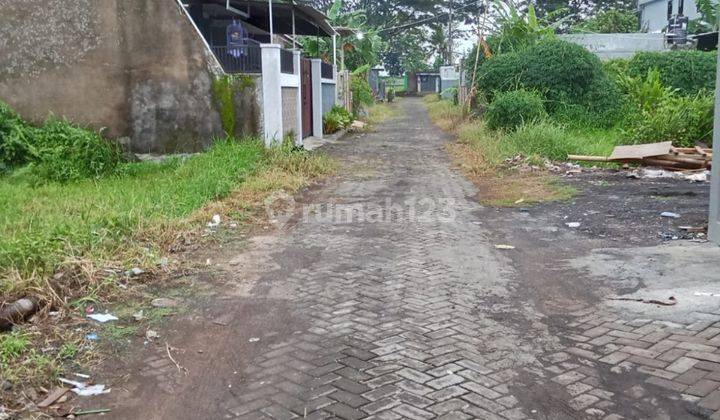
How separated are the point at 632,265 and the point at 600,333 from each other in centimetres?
180

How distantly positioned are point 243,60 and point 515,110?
6591 mm

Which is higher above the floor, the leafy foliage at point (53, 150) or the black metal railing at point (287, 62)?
the black metal railing at point (287, 62)

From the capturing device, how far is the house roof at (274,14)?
1517cm

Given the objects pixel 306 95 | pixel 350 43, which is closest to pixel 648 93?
pixel 306 95

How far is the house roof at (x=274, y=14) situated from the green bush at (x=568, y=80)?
17.6 feet

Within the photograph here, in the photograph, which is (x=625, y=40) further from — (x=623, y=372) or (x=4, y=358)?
(x=4, y=358)

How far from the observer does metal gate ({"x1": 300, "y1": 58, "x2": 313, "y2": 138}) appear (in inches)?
675

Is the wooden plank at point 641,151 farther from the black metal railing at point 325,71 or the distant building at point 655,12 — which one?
the distant building at point 655,12

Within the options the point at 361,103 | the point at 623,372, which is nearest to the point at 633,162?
the point at 623,372

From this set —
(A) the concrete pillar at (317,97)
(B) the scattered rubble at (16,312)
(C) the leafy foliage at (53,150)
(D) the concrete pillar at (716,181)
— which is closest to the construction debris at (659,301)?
(D) the concrete pillar at (716,181)

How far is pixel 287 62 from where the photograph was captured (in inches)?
550

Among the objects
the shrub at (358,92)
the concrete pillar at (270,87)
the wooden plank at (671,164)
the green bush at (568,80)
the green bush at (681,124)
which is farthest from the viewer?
the shrub at (358,92)

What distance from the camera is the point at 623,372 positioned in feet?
12.5

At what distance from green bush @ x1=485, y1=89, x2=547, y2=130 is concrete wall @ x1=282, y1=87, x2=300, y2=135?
475 centimetres
